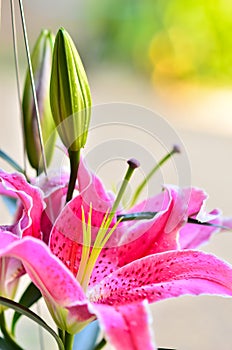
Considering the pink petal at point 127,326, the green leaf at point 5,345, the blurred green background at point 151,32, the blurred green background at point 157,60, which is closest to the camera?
the pink petal at point 127,326

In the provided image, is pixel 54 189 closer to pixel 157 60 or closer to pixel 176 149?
pixel 176 149

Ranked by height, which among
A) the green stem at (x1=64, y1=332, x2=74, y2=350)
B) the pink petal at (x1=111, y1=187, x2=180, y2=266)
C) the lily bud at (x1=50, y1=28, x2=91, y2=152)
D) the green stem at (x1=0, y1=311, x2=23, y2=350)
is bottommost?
the green stem at (x1=0, y1=311, x2=23, y2=350)

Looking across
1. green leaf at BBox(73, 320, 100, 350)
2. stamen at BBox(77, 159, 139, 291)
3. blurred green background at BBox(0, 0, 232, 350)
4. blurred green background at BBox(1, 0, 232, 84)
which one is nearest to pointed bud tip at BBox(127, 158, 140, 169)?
stamen at BBox(77, 159, 139, 291)

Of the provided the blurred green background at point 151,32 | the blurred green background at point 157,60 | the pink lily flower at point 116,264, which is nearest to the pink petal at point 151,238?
the pink lily flower at point 116,264

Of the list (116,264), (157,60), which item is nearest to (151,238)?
(116,264)

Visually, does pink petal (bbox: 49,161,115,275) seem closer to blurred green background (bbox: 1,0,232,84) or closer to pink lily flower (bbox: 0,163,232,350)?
Answer: pink lily flower (bbox: 0,163,232,350)

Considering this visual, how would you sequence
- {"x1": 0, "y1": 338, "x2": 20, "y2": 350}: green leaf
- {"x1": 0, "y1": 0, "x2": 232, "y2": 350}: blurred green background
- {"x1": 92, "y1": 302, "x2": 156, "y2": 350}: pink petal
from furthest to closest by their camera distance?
{"x1": 0, "y1": 0, "x2": 232, "y2": 350}: blurred green background < {"x1": 0, "y1": 338, "x2": 20, "y2": 350}: green leaf < {"x1": 92, "y1": 302, "x2": 156, "y2": 350}: pink petal

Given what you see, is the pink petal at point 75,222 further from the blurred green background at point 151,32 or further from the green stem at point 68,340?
the blurred green background at point 151,32
